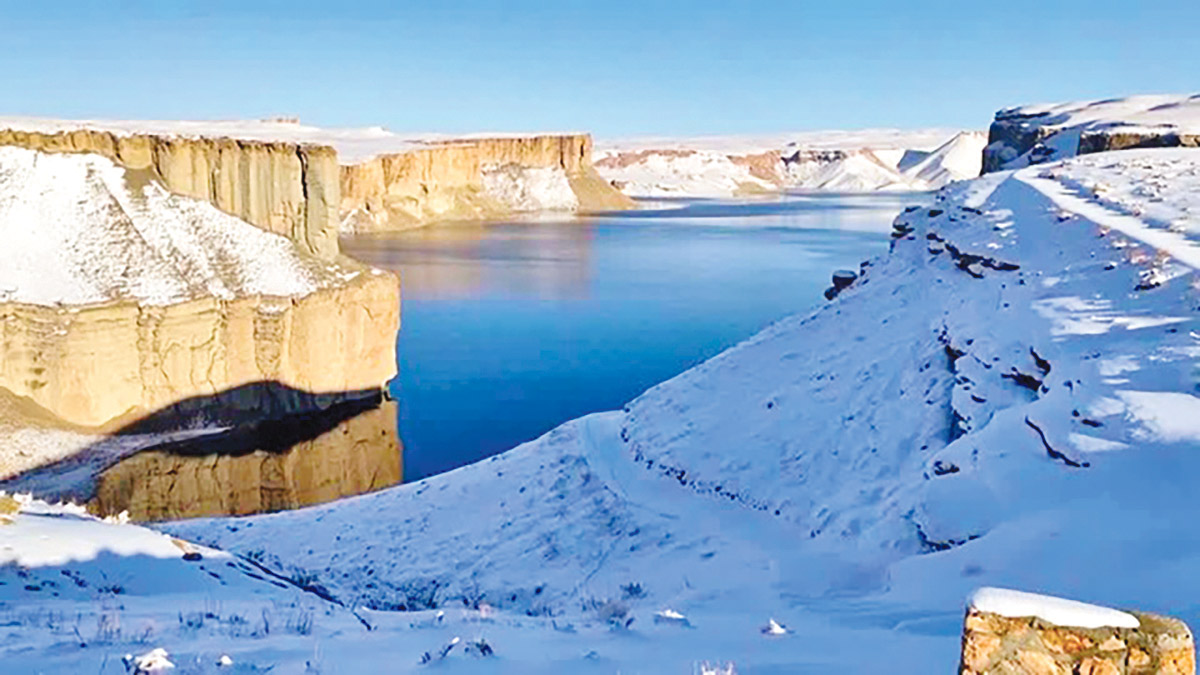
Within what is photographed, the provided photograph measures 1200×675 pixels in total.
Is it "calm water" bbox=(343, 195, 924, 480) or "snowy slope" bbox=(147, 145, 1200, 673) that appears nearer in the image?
"snowy slope" bbox=(147, 145, 1200, 673)

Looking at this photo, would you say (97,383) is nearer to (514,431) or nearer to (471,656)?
(514,431)

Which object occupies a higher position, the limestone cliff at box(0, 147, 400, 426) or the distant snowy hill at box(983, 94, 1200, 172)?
the distant snowy hill at box(983, 94, 1200, 172)

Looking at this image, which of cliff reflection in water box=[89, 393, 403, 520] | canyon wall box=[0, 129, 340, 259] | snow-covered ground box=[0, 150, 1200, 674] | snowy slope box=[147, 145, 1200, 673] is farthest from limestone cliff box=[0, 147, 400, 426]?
snow-covered ground box=[0, 150, 1200, 674]

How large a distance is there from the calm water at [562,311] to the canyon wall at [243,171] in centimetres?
739

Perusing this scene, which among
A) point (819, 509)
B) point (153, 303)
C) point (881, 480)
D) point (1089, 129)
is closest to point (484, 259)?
point (153, 303)

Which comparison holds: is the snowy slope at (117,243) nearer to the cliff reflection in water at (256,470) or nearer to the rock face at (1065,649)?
the cliff reflection in water at (256,470)

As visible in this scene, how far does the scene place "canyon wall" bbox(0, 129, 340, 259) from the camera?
146ft

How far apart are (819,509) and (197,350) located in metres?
30.8

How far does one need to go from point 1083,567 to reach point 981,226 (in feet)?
48.0

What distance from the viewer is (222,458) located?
33.0 meters

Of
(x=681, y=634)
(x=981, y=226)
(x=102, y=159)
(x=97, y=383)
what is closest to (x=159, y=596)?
(x=681, y=634)

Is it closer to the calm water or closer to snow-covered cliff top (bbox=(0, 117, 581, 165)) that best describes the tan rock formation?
the calm water

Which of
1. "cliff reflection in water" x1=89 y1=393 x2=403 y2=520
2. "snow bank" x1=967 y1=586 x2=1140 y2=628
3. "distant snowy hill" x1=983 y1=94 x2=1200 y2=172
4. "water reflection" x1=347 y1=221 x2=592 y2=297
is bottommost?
"cliff reflection in water" x1=89 y1=393 x2=403 y2=520

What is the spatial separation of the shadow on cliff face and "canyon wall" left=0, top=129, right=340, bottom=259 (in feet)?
34.4
